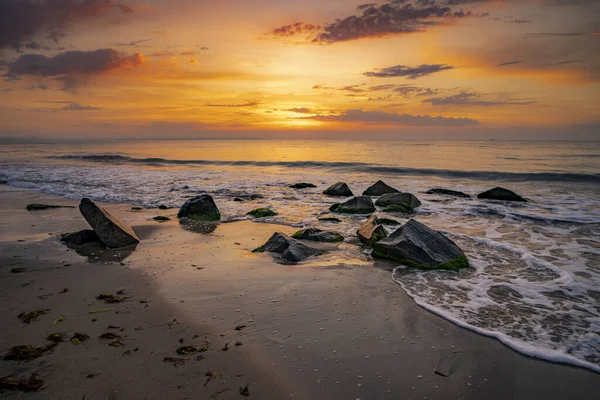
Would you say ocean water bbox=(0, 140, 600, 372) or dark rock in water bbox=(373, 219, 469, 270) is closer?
ocean water bbox=(0, 140, 600, 372)

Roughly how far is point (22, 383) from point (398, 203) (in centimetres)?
1114

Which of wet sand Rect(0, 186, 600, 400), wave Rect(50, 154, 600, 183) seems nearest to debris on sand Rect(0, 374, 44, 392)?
wet sand Rect(0, 186, 600, 400)

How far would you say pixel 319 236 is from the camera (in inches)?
312

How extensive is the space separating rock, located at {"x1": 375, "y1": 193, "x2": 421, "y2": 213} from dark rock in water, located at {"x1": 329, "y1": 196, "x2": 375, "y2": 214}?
0.88 m

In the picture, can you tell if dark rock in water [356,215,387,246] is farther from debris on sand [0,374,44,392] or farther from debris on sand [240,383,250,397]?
debris on sand [0,374,44,392]

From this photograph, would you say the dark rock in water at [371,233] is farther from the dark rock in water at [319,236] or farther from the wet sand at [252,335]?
the wet sand at [252,335]

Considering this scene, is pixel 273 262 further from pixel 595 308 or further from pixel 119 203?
pixel 119 203

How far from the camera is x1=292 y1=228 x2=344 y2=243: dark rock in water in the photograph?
25.8ft

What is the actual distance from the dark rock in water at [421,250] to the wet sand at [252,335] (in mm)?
364

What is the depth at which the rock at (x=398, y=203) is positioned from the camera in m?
Result: 12.0

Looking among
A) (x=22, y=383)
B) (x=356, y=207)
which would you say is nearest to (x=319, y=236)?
(x=356, y=207)

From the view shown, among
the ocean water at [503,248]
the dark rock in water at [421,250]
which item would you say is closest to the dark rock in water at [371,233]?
the ocean water at [503,248]

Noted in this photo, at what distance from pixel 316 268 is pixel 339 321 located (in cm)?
192

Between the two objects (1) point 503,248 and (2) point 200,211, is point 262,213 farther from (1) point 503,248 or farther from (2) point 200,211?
(1) point 503,248
